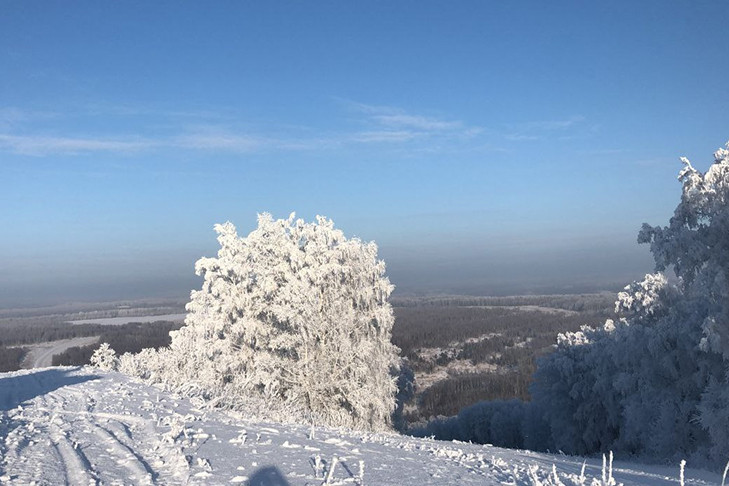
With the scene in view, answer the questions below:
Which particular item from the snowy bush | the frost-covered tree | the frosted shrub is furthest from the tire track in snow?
the frosted shrub

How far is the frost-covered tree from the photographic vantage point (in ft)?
76.8

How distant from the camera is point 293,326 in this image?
23.8 meters

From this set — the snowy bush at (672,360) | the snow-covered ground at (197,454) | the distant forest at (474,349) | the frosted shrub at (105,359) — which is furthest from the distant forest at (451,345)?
the snow-covered ground at (197,454)

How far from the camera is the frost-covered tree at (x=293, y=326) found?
922 inches

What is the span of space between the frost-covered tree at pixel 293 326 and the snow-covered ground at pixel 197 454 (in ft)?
40.5

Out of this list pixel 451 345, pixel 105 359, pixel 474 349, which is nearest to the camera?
pixel 105 359

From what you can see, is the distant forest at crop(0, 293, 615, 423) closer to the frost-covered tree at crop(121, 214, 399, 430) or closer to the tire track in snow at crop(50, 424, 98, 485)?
the frost-covered tree at crop(121, 214, 399, 430)

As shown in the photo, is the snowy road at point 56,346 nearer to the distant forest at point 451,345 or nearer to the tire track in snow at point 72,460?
the distant forest at point 451,345

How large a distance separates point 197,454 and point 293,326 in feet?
54.9

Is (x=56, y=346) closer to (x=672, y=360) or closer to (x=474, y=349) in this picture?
(x=474, y=349)

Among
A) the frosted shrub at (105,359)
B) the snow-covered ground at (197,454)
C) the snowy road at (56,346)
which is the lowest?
the snowy road at (56,346)

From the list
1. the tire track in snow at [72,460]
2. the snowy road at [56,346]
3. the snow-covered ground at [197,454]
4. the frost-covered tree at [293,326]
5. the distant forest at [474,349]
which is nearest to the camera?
Answer: the tire track in snow at [72,460]

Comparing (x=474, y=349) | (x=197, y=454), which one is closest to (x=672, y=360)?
(x=197, y=454)

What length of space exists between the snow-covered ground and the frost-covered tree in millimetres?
12344
